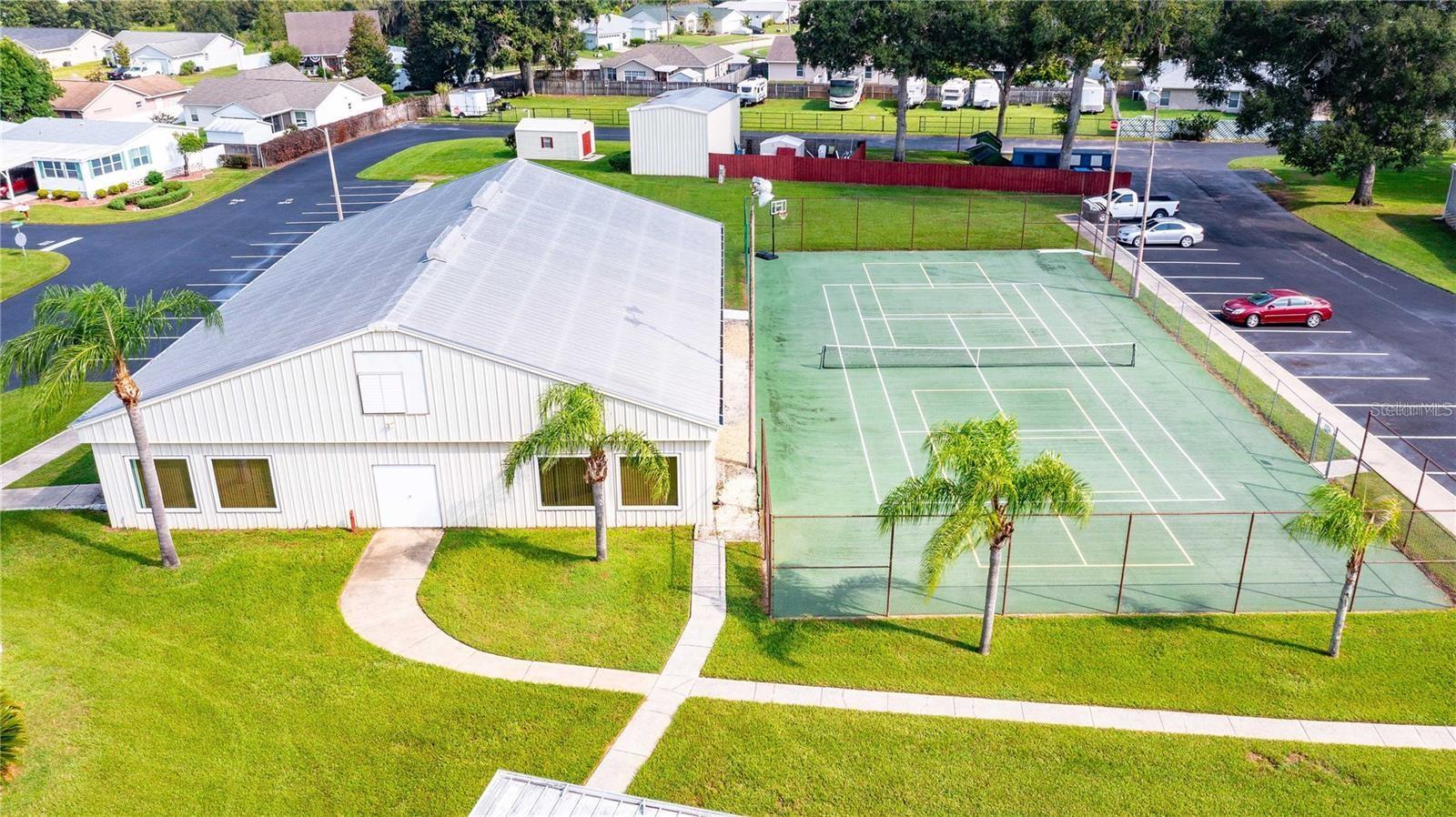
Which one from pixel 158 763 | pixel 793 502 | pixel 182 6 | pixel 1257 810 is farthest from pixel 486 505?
pixel 182 6

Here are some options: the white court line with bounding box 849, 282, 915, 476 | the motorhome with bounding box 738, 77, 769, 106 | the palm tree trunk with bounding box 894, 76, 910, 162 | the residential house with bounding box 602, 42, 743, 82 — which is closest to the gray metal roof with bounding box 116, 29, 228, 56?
the residential house with bounding box 602, 42, 743, 82

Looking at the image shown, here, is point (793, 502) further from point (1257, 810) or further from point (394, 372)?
point (1257, 810)

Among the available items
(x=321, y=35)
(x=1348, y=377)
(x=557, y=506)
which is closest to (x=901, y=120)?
(x=1348, y=377)

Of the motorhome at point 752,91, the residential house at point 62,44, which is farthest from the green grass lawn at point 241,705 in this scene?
the residential house at point 62,44

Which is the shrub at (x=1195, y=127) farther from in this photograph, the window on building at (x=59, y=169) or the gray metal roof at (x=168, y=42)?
the gray metal roof at (x=168, y=42)

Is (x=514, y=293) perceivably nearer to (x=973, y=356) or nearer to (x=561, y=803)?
(x=973, y=356)
